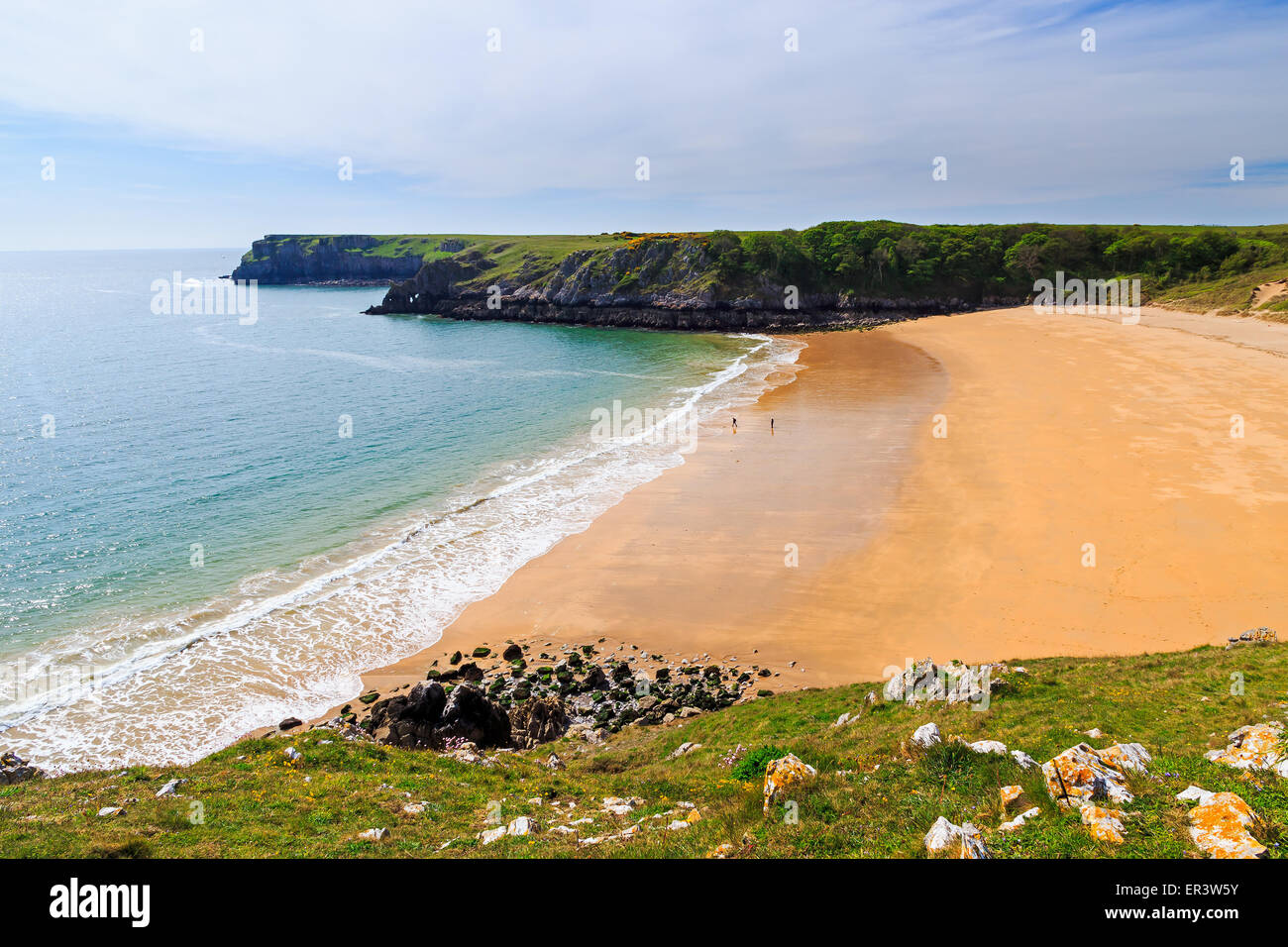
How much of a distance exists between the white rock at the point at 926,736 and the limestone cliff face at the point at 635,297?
88.4 metres

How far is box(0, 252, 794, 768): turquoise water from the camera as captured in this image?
1884cm

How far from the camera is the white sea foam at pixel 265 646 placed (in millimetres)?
16922

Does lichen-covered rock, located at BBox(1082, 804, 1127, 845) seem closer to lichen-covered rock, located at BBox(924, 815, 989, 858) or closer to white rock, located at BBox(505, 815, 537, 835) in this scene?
lichen-covered rock, located at BBox(924, 815, 989, 858)

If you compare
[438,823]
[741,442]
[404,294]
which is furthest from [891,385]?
[404,294]

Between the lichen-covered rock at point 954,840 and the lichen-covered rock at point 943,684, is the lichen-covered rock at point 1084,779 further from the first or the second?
the lichen-covered rock at point 943,684

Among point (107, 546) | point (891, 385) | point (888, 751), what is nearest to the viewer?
point (888, 751)

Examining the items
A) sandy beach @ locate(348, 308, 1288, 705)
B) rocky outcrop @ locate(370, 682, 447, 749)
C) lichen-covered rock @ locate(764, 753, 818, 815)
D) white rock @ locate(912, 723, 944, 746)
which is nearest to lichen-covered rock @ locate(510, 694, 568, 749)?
rocky outcrop @ locate(370, 682, 447, 749)

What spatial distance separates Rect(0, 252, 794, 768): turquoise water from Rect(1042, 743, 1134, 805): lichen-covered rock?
1727 cm

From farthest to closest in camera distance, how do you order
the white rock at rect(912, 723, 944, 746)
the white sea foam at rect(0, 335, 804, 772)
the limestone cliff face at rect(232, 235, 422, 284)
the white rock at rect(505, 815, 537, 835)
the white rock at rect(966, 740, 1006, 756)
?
the limestone cliff face at rect(232, 235, 422, 284) < the white sea foam at rect(0, 335, 804, 772) < the white rock at rect(912, 723, 944, 746) < the white rock at rect(966, 740, 1006, 756) < the white rock at rect(505, 815, 537, 835)

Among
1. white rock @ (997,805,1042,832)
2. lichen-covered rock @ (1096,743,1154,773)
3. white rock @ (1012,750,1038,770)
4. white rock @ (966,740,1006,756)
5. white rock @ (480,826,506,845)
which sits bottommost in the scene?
white rock @ (480,826,506,845)

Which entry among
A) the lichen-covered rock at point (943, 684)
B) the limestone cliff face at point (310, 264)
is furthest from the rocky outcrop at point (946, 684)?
the limestone cliff face at point (310, 264)

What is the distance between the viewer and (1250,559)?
22078mm

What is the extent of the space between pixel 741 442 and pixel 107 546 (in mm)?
30842

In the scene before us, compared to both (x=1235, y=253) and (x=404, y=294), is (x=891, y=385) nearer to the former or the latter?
(x=1235, y=253)
